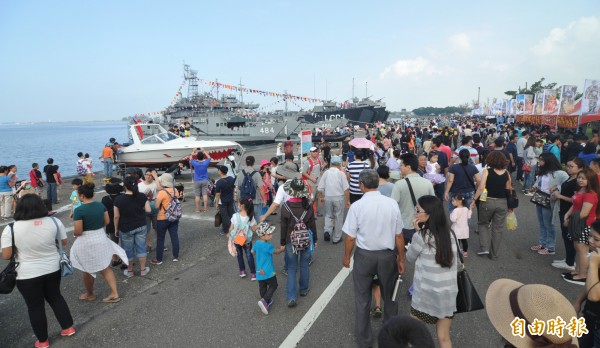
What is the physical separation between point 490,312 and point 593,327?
1266mm

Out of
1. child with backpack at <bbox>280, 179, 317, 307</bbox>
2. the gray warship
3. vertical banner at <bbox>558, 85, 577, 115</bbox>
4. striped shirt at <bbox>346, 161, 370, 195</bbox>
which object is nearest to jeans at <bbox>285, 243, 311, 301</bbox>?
child with backpack at <bbox>280, 179, 317, 307</bbox>

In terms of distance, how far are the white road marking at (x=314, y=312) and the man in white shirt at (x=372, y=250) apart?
70 centimetres

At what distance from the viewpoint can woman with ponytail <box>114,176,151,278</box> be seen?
483 cm

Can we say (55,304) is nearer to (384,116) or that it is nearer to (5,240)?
(5,240)

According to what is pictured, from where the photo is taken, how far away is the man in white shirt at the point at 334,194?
→ 5992 mm

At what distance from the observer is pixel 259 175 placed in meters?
6.88

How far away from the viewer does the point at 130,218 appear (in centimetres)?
489

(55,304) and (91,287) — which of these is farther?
(91,287)

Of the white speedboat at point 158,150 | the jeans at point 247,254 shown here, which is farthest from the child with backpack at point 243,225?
the white speedboat at point 158,150

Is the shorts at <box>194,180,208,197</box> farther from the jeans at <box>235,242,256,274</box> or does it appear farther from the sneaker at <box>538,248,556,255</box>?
the sneaker at <box>538,248,556,255</box>

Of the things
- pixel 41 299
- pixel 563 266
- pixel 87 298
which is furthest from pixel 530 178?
pixel 41 299

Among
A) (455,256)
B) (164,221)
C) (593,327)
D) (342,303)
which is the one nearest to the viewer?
(593,327)

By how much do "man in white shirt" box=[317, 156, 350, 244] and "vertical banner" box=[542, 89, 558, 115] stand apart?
67.6ft

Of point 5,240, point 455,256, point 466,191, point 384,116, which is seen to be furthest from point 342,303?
point 384,116
